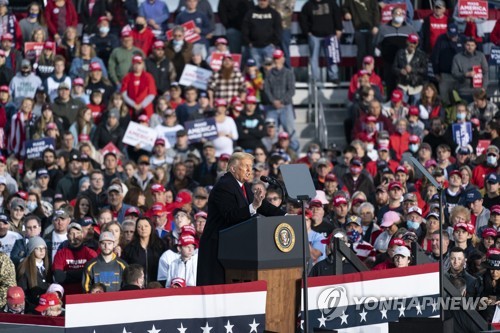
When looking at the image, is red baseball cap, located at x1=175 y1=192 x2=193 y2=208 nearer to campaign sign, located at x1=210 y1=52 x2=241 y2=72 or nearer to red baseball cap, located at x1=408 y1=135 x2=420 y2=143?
red baseball cap, located at x1=408 y1=135 x2=420 y2=143

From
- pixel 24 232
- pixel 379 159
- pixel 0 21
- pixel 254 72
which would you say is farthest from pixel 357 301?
pixel 0 21

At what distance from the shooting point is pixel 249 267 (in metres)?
11.3

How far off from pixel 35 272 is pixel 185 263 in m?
1.85

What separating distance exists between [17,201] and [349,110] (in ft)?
24.2

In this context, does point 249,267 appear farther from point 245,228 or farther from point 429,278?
point 429,278

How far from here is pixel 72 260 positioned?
16.9m

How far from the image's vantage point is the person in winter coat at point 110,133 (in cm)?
2228

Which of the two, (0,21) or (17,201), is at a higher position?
(0,21)

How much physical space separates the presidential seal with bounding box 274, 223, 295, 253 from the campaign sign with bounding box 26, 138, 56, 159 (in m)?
10.6

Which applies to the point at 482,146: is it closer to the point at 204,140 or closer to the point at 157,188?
the point at 204,140

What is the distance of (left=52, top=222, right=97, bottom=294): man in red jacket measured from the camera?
54.3 ft

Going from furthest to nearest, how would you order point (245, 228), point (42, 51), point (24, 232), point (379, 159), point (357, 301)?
point (42, 51) → point (379, 159) → point (24, 232) → point (357, 301) → point (245, 228)

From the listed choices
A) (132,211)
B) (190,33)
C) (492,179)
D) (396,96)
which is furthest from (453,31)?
(132,211)

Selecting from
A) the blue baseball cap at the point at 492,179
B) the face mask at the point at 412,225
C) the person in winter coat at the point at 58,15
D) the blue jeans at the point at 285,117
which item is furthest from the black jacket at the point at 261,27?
the face mask at the point at 412,225
